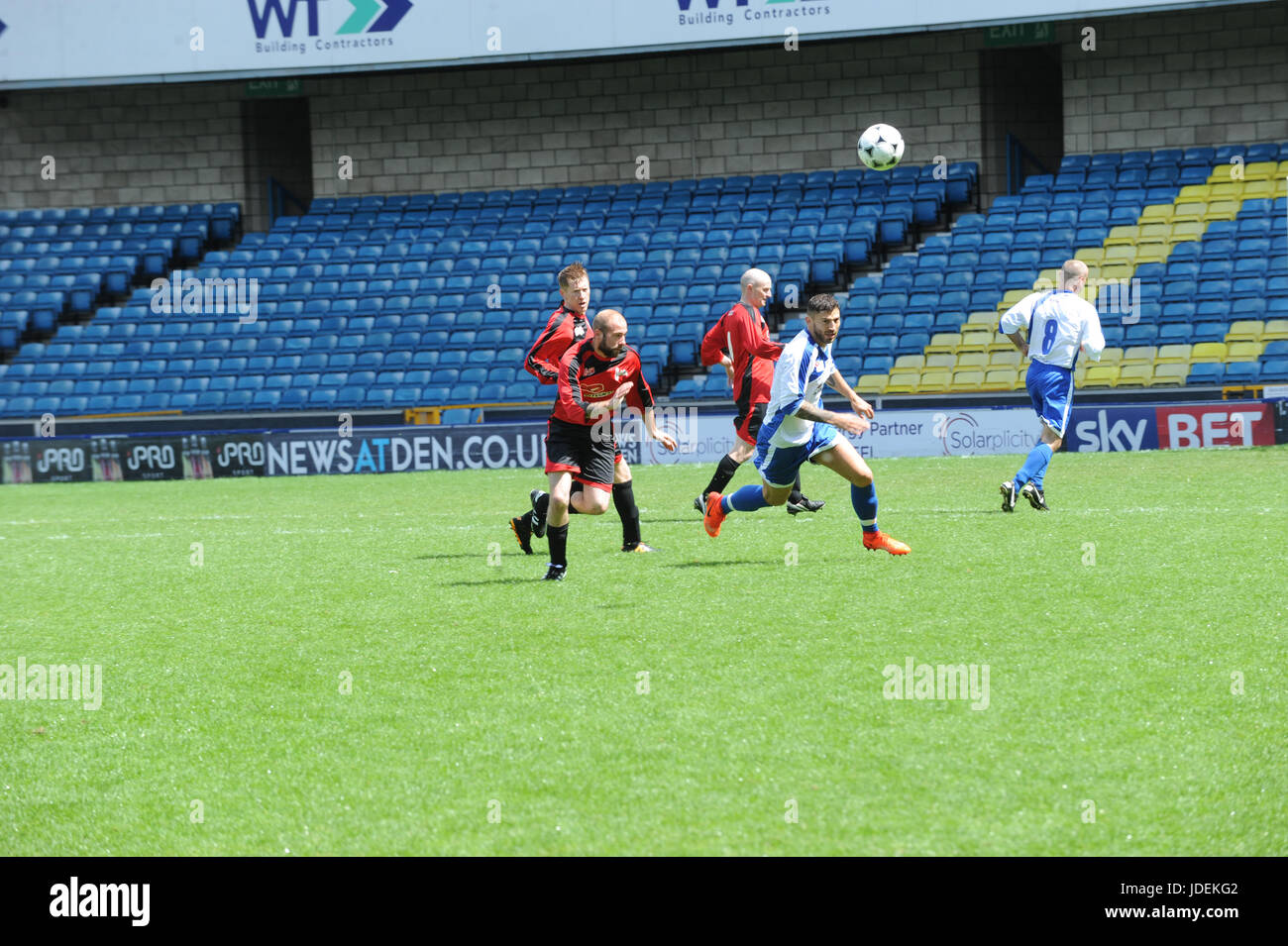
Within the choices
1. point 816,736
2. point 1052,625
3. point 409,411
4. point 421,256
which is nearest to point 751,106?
point 421,256

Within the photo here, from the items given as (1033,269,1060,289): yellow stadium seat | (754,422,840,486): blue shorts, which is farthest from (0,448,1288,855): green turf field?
(1033,269,1060,289): yellow stadium seat

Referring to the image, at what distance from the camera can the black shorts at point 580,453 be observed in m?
10.1

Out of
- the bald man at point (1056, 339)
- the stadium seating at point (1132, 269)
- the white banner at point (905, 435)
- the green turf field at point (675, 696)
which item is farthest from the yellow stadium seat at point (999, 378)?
the green turf field at point (675, 696)

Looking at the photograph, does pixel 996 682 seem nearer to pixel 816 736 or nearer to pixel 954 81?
pixel 816 736

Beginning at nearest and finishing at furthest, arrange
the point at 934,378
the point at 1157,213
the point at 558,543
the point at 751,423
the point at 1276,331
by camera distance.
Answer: the point at 558,543
the point at 751,423
the point at 1276,331
the point at 934,378
the point at 1157,213

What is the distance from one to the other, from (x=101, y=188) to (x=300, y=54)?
7986mm

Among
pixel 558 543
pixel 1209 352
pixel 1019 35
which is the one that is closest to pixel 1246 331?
pixel 1209 352

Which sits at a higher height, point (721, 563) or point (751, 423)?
point (751, 423)

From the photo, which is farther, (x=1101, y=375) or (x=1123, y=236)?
(x=1123, y=236)

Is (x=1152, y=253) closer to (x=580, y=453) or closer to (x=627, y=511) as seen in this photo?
(x=627, y=511)

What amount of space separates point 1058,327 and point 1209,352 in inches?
411

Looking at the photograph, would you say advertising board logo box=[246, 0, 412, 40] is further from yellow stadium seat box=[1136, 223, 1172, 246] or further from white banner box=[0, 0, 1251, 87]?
yellow stadium seat box=[1136, 223, 1172, 246]

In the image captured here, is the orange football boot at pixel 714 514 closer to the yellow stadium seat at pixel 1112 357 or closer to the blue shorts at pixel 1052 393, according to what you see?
the blue shorts at pixel 1052 393

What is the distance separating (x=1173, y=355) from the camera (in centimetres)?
2223
